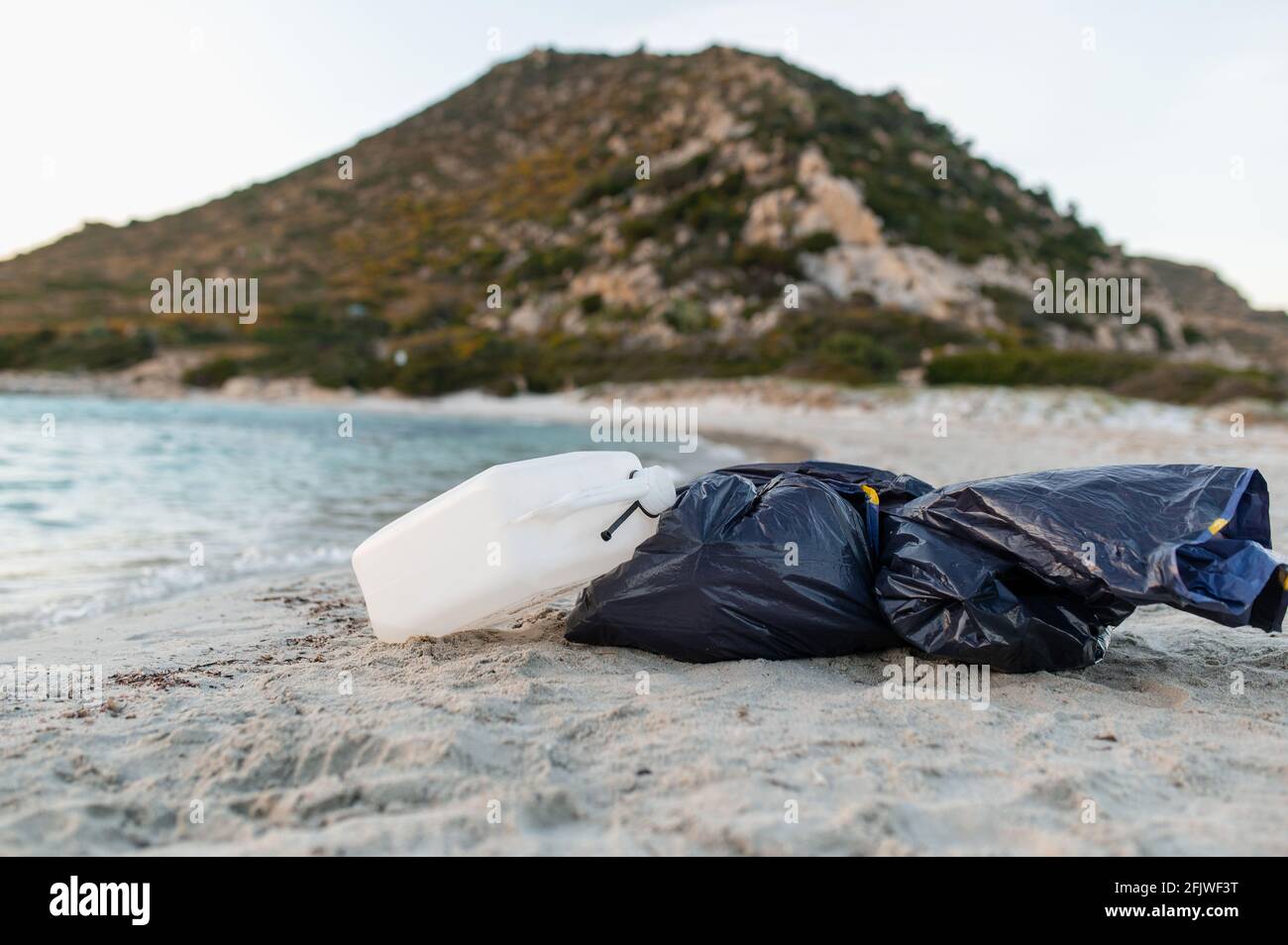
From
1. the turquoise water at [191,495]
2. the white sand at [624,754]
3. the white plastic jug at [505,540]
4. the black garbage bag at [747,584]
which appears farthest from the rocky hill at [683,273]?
the white plastic jug at [505,540]

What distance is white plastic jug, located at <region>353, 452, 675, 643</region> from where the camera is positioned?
241 cm

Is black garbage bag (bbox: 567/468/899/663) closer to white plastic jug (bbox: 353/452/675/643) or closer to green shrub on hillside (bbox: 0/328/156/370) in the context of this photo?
white plastic jug (bbox: 353/452/675/643)

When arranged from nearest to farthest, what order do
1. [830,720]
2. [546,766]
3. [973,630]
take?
1. [546,766]
2. [830,720]
3. [973,630]

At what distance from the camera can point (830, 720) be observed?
2.03m

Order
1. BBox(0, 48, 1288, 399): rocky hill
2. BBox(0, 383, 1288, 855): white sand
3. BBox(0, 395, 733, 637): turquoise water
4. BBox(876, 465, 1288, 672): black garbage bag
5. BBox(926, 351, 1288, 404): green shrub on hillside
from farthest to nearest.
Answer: BBox(0, 48, 1288, 399): rocky hill, BBox(926, 351, 1288, 404): green shrub on hillside, BBox(0, 395, 733, 637): turquoise water, BBox(876, 465, 1288, 672): black garbage bag, BBox(0, 383, 1288, 855): white sand

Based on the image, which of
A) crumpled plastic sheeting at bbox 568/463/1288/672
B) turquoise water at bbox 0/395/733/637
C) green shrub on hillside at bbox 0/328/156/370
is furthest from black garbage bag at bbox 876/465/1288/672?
green shrub on hillside at bbox 0/328/156/370

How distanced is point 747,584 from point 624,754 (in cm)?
83

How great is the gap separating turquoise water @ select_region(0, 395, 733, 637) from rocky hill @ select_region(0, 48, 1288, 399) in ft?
34.6

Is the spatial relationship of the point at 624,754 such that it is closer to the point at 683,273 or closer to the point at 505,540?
the point at 505,540

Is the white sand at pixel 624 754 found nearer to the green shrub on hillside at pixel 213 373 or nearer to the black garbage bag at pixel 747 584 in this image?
the black garbage bag at pixel 747 584

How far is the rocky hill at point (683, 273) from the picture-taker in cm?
2483

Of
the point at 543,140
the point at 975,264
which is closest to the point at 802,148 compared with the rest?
the point at 975,264
